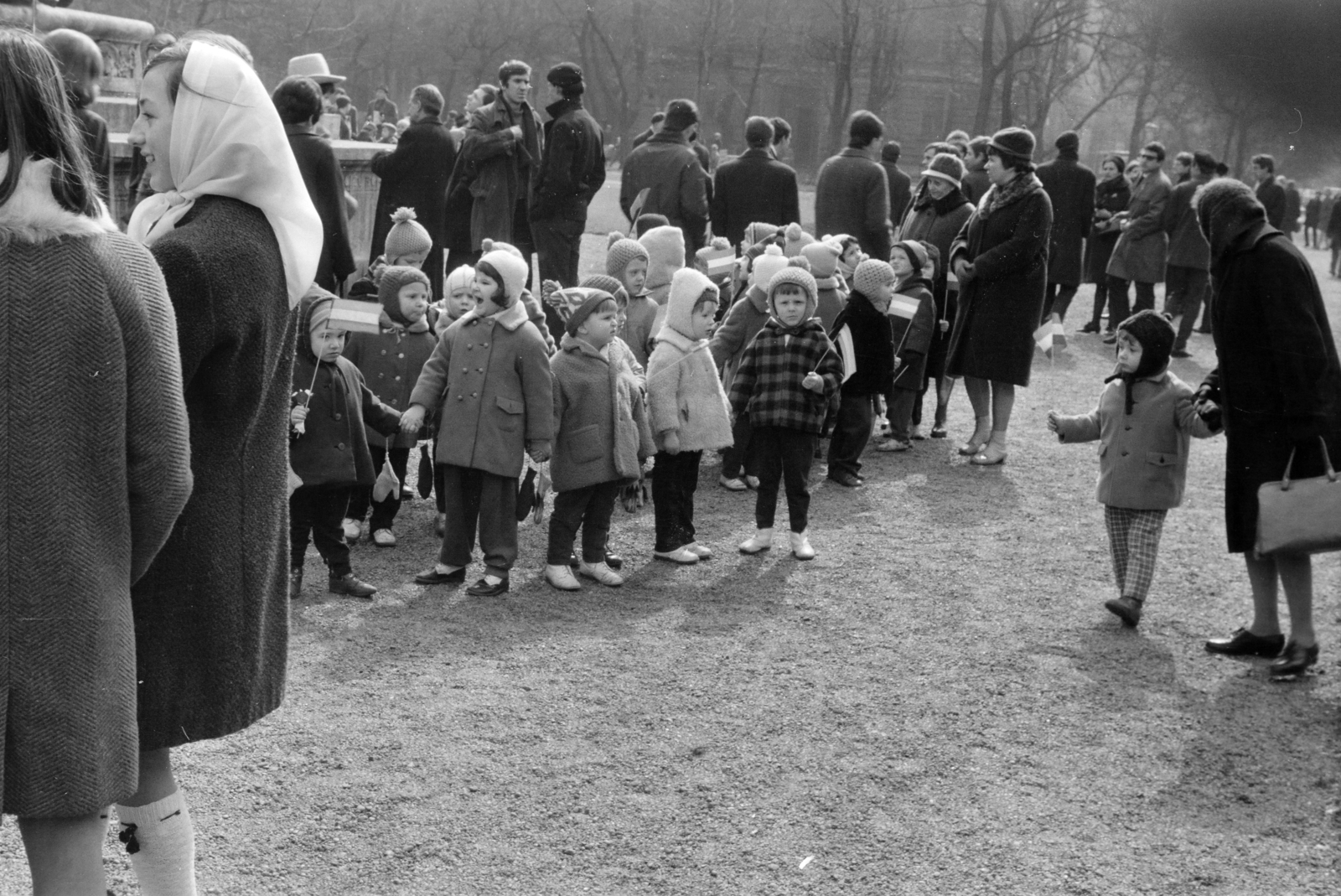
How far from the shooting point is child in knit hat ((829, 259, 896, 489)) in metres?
8.36

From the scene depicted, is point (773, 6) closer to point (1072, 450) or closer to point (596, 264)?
point (596, 264)

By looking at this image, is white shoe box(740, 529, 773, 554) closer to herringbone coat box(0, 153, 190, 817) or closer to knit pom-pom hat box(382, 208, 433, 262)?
knit pom-pom hat box(382, 208, 433, 262)

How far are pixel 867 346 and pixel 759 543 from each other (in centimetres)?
179

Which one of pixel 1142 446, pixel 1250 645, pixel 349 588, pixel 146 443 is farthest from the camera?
pixel 349 588

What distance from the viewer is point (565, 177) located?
1109cm

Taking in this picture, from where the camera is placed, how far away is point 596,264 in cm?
1830

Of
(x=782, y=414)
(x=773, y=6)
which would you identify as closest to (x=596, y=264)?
(x=782, y=414)

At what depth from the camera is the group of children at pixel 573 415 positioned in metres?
6.11

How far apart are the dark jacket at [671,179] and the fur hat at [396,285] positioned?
4.74 meters

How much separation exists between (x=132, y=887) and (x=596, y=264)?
14963 millimetres

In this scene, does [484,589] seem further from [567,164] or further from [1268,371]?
[567,164]

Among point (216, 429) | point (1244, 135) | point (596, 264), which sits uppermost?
point (1244, 135)

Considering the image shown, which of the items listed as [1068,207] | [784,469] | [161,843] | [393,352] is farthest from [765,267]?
[1068,207]

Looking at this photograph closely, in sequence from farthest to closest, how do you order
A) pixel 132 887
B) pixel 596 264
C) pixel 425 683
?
1. pixel 596 264
2. pixel 425 683
3. pixel 132 887
